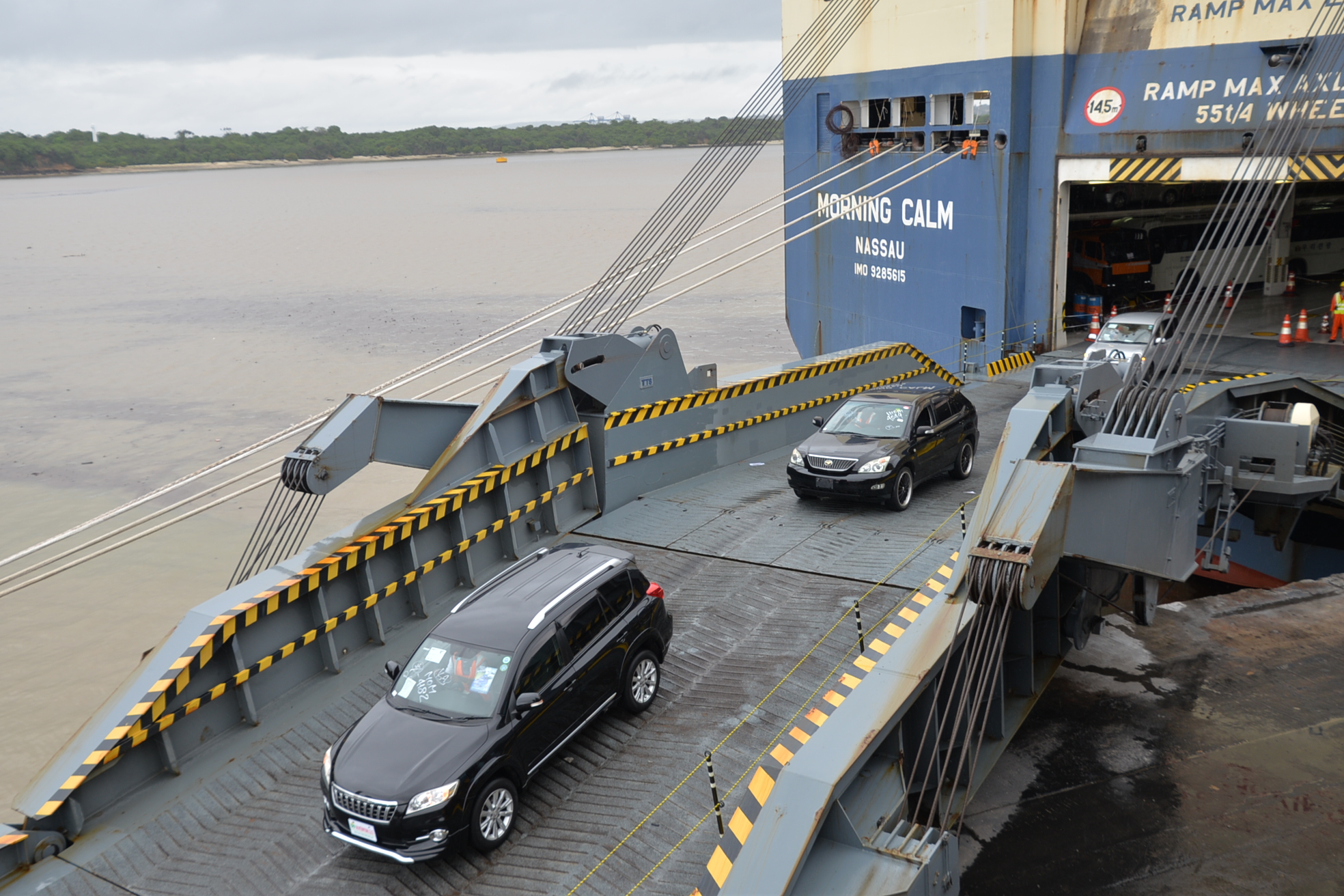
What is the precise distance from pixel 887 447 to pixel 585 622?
5892mm

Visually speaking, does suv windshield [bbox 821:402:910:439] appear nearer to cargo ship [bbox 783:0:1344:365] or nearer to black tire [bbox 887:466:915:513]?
black tire [bbox 887:466:915:513]

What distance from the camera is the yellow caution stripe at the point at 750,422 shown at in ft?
46.2

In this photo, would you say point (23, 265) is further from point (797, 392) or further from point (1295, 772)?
point (1295, 772)

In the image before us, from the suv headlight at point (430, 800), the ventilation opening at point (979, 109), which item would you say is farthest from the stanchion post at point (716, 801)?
the ventilation opening at point (979, 109)

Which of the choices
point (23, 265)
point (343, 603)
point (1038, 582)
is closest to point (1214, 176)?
point (1038, 582)

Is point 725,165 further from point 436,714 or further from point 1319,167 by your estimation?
point 436,714

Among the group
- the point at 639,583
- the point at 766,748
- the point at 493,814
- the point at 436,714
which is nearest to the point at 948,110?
the point at 639,583

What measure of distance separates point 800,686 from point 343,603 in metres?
4.61

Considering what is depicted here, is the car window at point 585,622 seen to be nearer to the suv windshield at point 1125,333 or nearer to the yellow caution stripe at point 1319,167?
the suv windshield at point 1125,333

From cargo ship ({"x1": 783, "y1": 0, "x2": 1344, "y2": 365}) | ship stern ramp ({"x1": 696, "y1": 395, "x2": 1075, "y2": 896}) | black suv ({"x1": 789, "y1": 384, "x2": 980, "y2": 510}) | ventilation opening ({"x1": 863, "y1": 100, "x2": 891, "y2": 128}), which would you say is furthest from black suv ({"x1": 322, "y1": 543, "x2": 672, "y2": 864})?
ventilation opening ({"x1": 863, "y1": 100, "x2": 891, "y2": 128})

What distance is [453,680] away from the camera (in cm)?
808

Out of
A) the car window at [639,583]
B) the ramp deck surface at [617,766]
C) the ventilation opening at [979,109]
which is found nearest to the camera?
the ramp deck surface at [617,766]

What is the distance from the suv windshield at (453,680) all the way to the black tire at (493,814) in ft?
1.79

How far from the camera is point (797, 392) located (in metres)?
17.0
